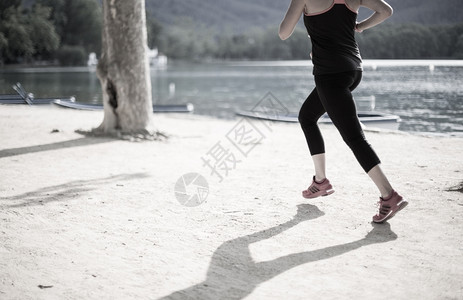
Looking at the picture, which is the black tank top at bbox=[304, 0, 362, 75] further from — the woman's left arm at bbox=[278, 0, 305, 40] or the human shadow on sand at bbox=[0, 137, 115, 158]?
the human shadow on sand at bbox=[0, 137, 115, 158]

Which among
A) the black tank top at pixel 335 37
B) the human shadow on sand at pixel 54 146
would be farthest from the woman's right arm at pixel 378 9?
the human shadow on sand at pixel 54 146

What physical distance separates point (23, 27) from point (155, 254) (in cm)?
8482

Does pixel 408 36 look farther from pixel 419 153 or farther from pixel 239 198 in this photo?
pixel 239 198

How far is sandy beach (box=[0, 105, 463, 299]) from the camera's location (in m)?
3.10

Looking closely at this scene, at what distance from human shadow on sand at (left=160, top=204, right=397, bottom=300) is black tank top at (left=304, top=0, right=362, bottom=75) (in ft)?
4.53

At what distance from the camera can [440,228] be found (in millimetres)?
4152

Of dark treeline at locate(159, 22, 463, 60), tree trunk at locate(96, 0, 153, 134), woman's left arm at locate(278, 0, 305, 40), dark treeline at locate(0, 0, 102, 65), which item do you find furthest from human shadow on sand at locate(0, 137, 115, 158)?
dark treeline at locate(0, 0, 102, 65)

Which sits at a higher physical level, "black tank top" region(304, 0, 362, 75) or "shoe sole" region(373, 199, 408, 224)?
"black tank top" region(304, 0, 362, 75)

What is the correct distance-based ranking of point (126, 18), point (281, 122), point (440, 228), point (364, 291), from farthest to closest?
point (281, 122)
point (126, 18)
point (440, 228)
point (364, 291)

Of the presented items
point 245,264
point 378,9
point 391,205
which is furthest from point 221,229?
point 378,9

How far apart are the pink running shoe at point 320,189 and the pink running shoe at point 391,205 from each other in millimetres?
751

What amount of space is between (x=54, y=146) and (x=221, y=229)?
5305 mm

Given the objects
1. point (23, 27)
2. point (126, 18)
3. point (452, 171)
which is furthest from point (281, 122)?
point (23, 27)

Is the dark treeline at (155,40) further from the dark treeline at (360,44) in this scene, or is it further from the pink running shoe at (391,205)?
the pink running shoe at (391,205)
